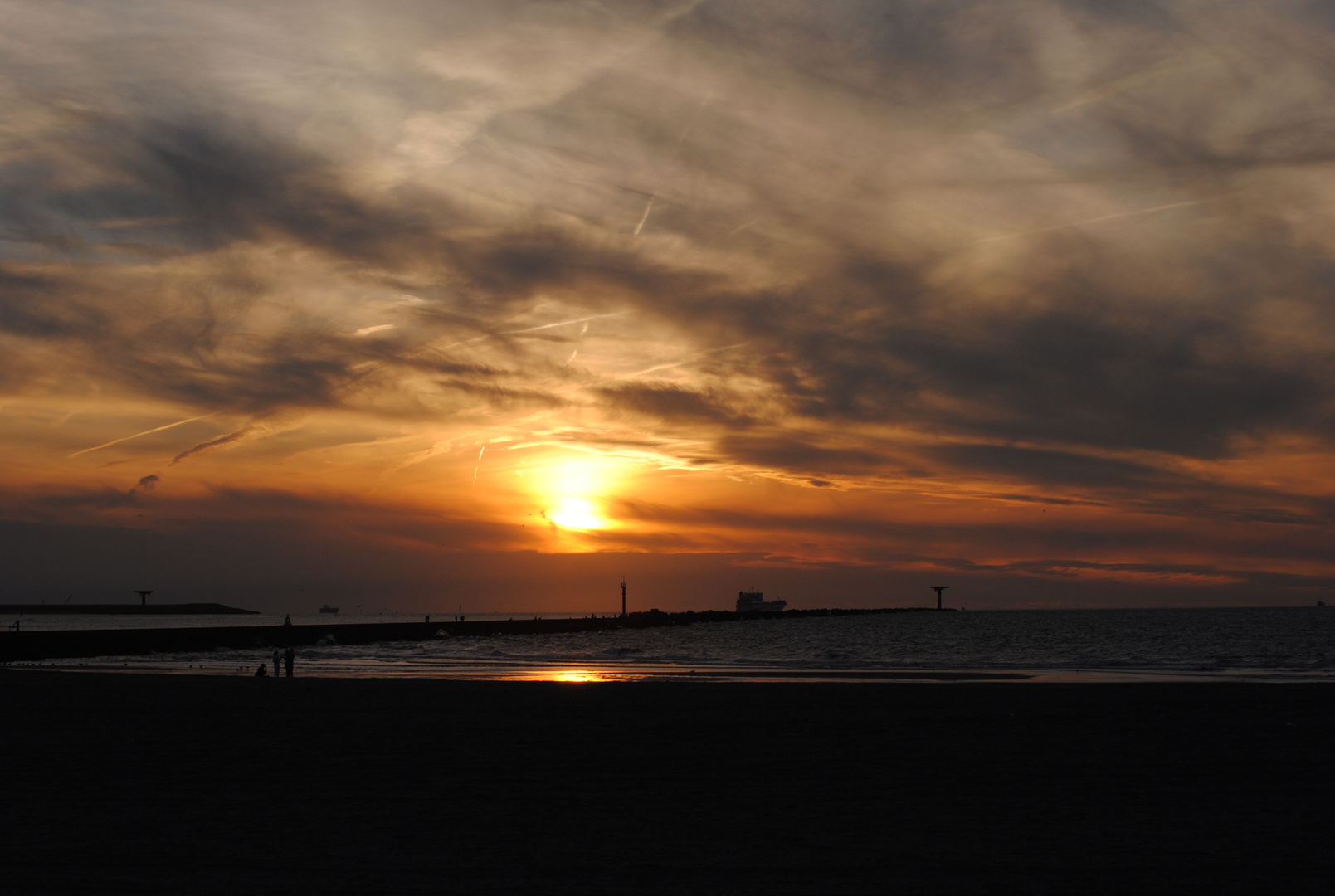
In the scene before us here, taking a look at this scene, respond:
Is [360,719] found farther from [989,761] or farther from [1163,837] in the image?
[1163,837]

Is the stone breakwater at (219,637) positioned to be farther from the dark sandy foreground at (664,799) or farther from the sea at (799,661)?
the dark sandy foreground at (664,799)

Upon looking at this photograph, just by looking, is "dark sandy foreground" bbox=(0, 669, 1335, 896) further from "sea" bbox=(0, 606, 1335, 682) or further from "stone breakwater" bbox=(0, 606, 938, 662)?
"stone breakwater" bbox=(0, 606, 938, 662)

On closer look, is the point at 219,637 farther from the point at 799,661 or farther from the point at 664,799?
the point at 664,799

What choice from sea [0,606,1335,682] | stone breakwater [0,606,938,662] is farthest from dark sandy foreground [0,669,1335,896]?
stone breakwater [0,606,938,662]

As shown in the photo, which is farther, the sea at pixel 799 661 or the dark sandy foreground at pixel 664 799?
the sea at pixel 799 661

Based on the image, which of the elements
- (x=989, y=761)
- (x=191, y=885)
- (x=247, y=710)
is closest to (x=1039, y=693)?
(x=989, y=761)

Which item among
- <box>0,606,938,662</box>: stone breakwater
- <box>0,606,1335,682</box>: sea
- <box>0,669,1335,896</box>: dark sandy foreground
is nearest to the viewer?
<box>0,669,1335,896</box>: dark sandy foreground

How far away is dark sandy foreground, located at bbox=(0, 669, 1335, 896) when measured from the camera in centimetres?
855

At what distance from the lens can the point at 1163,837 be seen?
9.84 m

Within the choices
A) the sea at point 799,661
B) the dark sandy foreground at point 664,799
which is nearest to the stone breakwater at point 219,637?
the sea at point 799,661

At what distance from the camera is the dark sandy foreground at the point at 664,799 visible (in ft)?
28.1

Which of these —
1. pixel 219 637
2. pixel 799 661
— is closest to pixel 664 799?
pixel 799 661

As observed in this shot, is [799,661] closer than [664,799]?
No

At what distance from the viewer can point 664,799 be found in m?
11.9
